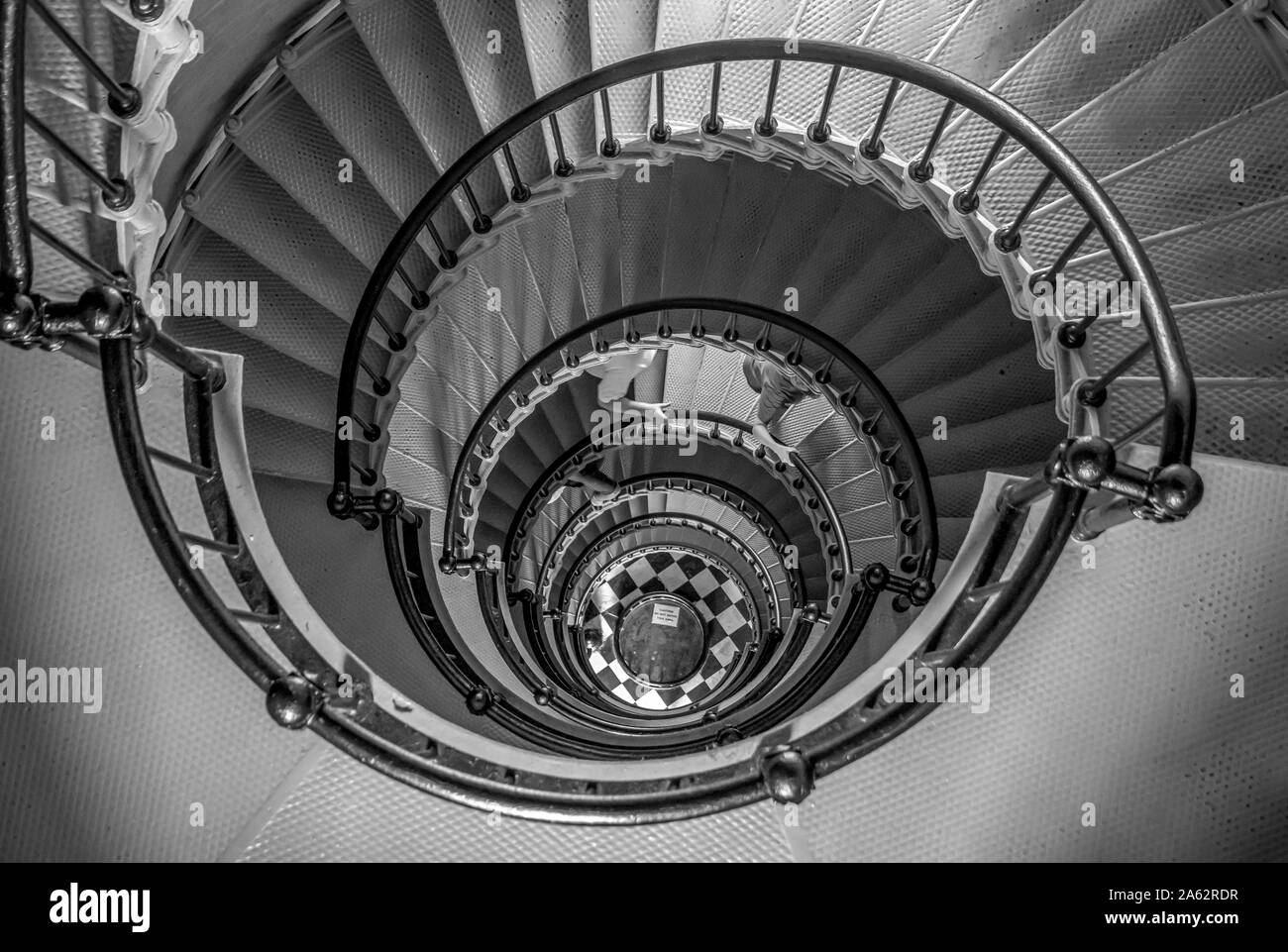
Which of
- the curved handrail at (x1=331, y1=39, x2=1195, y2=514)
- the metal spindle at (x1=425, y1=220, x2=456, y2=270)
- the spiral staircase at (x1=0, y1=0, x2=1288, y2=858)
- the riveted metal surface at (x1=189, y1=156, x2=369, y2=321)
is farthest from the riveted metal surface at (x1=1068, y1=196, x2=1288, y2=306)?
the riveted metal surface at (x1=189, y1=156, x2=369, y2=321)

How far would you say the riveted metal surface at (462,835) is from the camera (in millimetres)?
2689

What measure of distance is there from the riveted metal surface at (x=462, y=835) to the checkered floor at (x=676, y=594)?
34.0 ft

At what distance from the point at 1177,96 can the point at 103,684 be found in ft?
16.8

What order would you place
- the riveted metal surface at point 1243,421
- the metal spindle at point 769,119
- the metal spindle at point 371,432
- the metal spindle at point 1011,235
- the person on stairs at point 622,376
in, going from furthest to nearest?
the person on stairs at point 622,376, the metal spindle at point 371,432, the metal spindle at point 769,119, the metal spindle at point 1011,235, the riveted metal surface at point 1243,421

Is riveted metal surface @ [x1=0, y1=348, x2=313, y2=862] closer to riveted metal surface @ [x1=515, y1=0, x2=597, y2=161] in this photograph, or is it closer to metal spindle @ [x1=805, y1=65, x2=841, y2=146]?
riveted metal surface @ [x1=515, y1=0, x2=597, y2=161]

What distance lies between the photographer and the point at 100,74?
251cm

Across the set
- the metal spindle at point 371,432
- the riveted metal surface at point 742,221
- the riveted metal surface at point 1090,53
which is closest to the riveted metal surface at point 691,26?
the riveted metal surface at point 742,221

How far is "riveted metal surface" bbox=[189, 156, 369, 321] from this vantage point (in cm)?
447

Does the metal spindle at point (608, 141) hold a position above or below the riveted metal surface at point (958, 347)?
above

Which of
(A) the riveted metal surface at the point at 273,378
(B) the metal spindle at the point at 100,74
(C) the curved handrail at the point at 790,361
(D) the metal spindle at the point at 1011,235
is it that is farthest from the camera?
(C) the curved handrail at the point at 790,361

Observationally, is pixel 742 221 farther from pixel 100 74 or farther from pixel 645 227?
pixel 100 74

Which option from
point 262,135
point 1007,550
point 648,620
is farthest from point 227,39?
point 648,620

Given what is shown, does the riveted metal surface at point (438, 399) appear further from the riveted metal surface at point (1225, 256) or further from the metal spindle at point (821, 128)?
the riveted metal surface at point (1225, 256)

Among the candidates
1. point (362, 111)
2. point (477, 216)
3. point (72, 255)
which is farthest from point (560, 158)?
point (72, 255)
